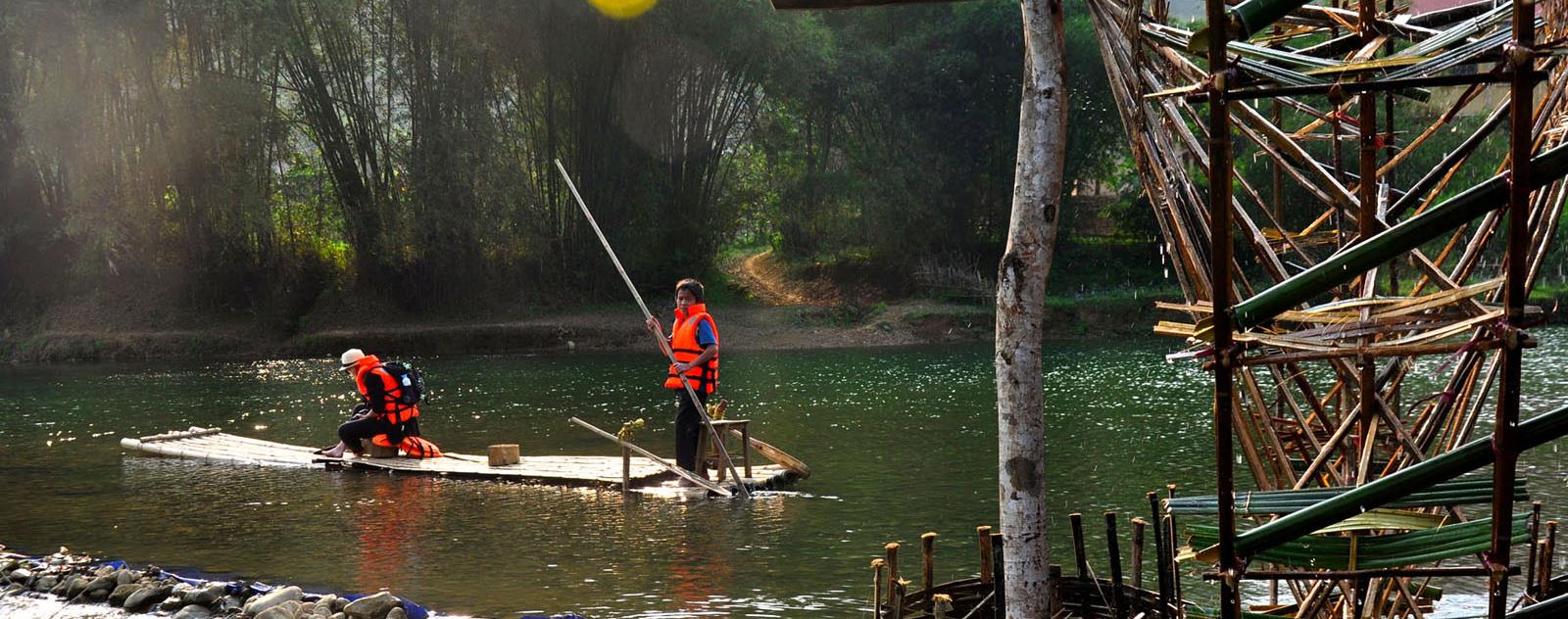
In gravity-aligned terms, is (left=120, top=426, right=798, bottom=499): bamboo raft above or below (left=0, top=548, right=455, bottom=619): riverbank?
above

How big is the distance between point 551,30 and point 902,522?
75.0ft

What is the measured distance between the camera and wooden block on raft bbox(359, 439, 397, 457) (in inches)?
543

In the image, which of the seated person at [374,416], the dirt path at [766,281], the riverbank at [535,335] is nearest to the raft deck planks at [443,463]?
the seated person at [374,416]

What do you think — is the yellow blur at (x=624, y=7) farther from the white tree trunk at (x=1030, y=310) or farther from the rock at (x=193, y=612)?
the white tree trunk at (x=1030, y=310)

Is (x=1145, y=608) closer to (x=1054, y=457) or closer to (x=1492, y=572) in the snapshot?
(x=1492, y=572)

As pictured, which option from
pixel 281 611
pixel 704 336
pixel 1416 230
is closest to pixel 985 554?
pixel 1416 230

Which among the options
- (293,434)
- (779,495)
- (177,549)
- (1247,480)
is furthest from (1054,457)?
(293,434)

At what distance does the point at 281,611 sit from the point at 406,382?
527 cm

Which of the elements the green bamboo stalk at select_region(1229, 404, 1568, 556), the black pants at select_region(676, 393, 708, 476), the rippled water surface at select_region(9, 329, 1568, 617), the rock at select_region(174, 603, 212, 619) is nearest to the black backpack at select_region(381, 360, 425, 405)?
the rippled water surface at select_region(9, 329, 1568, 617)

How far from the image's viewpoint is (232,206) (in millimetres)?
30938

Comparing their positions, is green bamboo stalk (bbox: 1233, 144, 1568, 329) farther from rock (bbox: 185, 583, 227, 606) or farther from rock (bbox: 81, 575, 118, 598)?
rock (bbox: 81, 575, 118, 598)

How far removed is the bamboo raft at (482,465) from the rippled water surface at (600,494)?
21cm

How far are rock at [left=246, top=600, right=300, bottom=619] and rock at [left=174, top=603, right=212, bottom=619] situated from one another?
1.73 ft

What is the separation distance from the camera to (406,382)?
1314 cm
